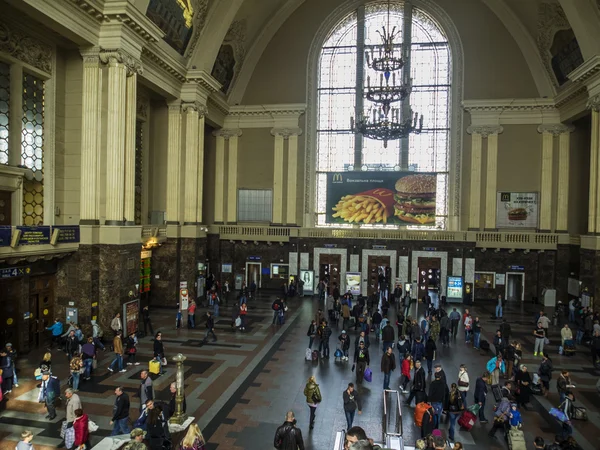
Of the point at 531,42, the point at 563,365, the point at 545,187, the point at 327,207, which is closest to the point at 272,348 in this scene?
the point at 563,365

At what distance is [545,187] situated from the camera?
2312 cm

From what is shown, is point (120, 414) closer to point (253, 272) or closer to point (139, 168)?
point (139, 168)

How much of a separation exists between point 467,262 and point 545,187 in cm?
618

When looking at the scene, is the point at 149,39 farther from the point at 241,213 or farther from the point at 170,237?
the point at 241,213

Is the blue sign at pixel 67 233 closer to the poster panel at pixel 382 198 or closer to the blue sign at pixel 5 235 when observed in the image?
the blue sign at pixel 5 235

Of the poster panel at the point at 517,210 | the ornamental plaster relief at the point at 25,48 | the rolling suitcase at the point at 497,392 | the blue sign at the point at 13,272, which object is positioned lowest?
the rolling suitcase at the point at 497,392

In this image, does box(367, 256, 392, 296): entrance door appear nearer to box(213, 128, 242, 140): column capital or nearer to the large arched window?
the large arched window

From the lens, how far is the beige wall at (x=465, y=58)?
23.8 m

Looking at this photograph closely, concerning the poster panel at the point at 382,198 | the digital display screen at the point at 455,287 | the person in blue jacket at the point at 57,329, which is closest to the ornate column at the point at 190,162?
the person in blue jacket at the point at 57,329

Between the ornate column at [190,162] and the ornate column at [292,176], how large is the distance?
6.78 m

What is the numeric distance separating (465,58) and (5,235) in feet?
78.8

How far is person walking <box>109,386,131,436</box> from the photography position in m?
7.35

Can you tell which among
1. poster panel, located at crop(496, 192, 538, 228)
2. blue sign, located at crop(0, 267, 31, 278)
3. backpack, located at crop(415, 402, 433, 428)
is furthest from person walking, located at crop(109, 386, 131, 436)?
poster panel, located at crop(496, 192, 538, 228)

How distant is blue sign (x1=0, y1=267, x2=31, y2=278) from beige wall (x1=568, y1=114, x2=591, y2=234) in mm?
25059
